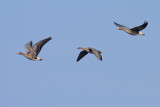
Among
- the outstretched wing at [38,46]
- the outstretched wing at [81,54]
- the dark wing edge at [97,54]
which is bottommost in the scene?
the dark wing edge at [97,54]

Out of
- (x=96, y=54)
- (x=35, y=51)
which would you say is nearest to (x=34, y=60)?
(x=35, y=51)

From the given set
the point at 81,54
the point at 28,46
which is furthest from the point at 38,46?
the point at 81,54

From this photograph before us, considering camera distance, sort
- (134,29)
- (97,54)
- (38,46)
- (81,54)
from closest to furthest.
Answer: (97,54) < (38,46) < (134,29) < (81,54)

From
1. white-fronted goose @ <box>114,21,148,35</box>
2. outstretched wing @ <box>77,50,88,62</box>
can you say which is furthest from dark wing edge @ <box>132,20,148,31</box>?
outstretched wing @ <box>77,50,88,62</box>

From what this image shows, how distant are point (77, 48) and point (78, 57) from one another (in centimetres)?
128

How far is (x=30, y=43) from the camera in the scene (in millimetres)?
69188

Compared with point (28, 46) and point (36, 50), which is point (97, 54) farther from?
point (28, 46)

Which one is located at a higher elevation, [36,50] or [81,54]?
[36,50]

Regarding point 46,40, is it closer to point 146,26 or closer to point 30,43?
point 30,43

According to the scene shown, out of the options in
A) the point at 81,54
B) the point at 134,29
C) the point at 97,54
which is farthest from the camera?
the point at 81,54

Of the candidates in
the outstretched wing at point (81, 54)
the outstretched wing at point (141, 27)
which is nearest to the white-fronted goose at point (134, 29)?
the outstretched wing at point (141, 27)

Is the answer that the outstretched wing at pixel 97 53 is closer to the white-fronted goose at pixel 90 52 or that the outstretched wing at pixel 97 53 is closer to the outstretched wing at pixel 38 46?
the white-fronted goose at pixel 90 52

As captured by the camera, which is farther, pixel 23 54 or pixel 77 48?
pixel 77 48

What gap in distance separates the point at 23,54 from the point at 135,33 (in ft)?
42.1
